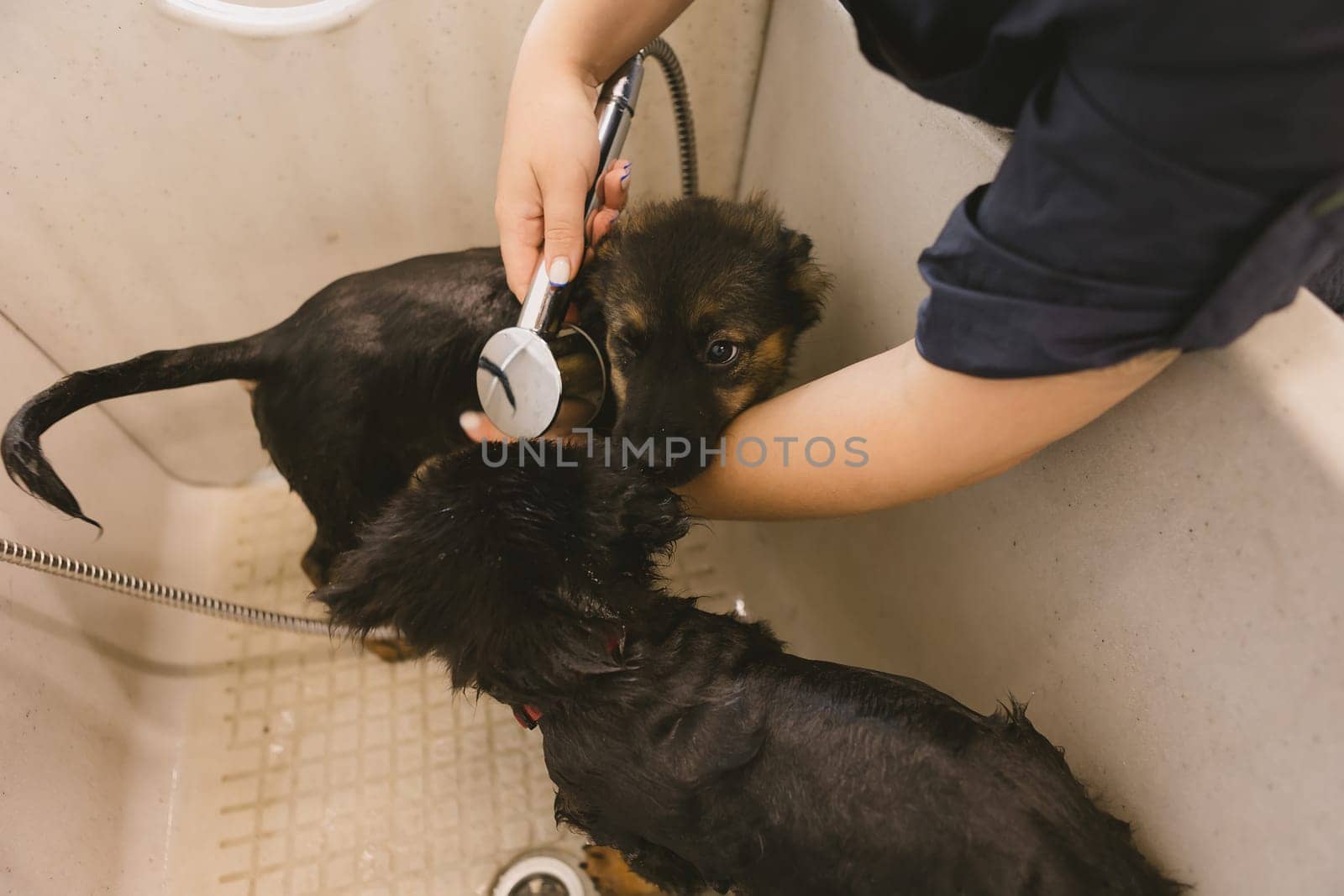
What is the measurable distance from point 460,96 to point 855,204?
2.60ft

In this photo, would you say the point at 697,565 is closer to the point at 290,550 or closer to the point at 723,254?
the point at 723,254

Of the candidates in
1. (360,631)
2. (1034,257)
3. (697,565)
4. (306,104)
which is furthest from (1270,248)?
(306,104)

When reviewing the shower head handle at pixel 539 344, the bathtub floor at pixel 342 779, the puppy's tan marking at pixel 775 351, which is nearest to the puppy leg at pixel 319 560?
the bathtub floor at pixel 342 779

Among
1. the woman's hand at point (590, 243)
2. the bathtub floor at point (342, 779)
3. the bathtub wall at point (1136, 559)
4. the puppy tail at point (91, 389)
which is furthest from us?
the bathtub floor at point (342, 779)

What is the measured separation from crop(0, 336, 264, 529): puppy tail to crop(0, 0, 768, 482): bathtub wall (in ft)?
1.48

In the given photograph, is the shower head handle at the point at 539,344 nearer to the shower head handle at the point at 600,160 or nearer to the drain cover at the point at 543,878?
the shower head handle at the point at 600,160

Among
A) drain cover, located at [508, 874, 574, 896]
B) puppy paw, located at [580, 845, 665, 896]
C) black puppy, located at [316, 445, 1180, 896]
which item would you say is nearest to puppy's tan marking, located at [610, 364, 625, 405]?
black puppy, located at [316, 445, 1180, 896]

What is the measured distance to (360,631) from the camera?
3.04 feet

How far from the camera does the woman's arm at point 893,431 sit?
0.76m

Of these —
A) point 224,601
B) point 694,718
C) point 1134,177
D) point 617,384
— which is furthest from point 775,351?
point 224,601

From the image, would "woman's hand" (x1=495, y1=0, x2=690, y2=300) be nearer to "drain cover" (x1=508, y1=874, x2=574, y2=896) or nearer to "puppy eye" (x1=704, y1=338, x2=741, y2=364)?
"puppy eye" (x1=704, y1=338, x2=741, y2=364)

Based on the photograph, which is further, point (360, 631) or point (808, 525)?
point (808, 525)

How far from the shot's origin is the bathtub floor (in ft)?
4.78

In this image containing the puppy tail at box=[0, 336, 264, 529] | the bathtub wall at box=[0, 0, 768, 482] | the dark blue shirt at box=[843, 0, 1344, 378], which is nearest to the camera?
the dark blue shirt at box=[843, 0, 1344, 378]
